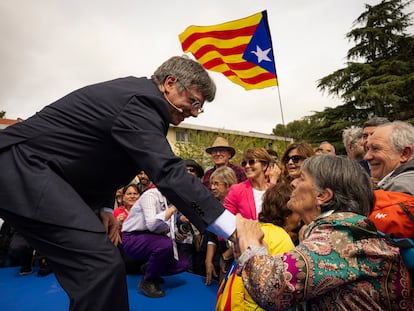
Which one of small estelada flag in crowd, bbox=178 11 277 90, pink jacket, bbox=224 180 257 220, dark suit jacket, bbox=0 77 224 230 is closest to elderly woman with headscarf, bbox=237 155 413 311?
dark suit jacket, bbox=0 77 224 230

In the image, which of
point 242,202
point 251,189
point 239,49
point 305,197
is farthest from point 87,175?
point 239,49

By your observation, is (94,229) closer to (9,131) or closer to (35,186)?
(35,186)

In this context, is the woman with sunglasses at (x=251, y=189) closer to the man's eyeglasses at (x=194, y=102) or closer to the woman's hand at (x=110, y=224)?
the woman's hand at (x=110, y=224)

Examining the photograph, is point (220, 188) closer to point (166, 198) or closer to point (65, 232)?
point (166, 198)

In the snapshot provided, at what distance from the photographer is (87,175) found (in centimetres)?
161

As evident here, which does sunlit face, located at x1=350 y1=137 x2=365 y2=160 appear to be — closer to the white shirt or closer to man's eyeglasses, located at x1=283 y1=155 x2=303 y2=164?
man's eyeglasses, located at x1=283 y1=155 x2=303 y2=164

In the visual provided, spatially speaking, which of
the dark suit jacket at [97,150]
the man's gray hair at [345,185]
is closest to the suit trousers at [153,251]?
the dark suit jacket at [97,150]

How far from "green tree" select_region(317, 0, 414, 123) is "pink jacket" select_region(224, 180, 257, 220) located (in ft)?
54.8

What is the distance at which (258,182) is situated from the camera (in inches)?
146

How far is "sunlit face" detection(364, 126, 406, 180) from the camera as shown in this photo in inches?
96.1

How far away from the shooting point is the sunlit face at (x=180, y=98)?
1.83 m

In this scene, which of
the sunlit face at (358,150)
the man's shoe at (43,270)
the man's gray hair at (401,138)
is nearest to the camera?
the man's gray hair at (401,138)

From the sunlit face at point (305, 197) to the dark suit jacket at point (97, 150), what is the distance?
0.50 m

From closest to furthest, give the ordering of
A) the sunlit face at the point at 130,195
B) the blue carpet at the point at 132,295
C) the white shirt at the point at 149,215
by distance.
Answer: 1. the blue carpet at the point at 132,295
2. the white shirt at the point at 149,215
3. the sunlit face at the point at 130,195
